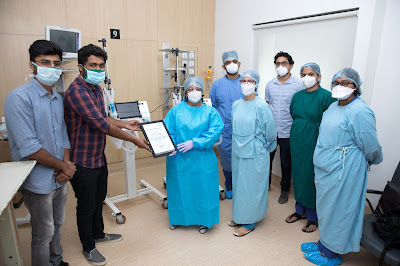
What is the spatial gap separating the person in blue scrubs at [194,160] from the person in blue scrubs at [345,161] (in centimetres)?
86

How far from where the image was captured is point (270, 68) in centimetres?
385

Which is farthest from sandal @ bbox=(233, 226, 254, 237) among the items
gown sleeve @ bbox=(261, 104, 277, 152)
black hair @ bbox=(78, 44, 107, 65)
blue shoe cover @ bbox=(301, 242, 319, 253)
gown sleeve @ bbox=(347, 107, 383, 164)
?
black hair @ bbox=(78, 44, 107, 65)

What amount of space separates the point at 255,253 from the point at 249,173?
2.16 ft

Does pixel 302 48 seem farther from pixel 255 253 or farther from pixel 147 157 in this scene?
pixel 147 157

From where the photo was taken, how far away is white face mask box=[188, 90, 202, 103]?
91.6 inches

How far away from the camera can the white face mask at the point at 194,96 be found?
2326 mm

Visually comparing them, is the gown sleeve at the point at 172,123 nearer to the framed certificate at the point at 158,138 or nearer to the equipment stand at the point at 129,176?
the framed certificate at the point at 158,138

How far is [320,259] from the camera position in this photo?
6.93 ft

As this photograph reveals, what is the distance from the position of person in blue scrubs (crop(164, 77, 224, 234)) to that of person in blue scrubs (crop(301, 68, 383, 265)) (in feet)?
2.84

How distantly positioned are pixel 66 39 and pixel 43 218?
6.80 ft

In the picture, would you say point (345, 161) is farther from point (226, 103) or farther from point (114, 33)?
point (114, 33)

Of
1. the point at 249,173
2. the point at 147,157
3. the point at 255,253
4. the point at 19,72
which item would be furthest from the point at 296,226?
the point at 19,72

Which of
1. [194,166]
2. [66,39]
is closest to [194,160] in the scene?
[194,166]

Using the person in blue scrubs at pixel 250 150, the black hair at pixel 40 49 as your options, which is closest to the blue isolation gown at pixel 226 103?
the person in blue scrubs at pixel 250 150
